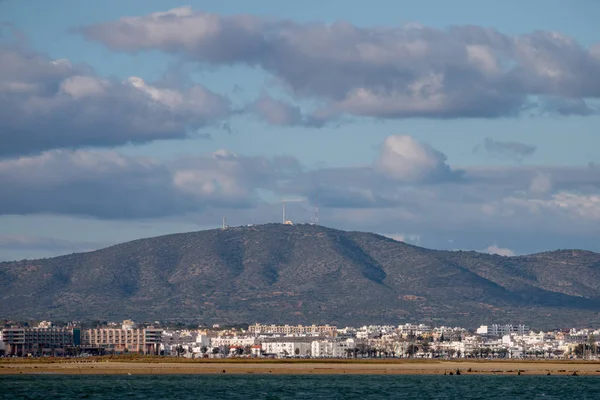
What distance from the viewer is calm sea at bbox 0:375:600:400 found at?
4998 inches

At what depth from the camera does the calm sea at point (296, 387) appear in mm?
126938

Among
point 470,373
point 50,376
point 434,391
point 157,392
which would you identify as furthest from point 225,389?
point 470,373

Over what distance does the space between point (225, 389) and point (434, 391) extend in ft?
76.4

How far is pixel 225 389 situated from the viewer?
140m

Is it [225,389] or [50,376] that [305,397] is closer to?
[225,389]

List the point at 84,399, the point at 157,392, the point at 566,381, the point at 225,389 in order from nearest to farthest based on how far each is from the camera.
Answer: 1. the point at 84,399
2. the point at 157,392
3. the point at 225,389
4. the point at 566,381

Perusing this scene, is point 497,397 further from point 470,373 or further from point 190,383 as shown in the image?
point 470,373

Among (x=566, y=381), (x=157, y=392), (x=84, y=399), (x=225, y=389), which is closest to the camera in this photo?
(x=84, y=399)

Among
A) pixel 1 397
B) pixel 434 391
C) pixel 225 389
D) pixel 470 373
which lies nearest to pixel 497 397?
pixel 434 391

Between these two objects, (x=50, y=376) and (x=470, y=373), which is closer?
(x=50, y=376)

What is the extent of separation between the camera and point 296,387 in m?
144

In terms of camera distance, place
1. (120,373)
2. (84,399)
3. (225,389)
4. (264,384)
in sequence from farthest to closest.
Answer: (120,373)
(264,384)
(225,389)
(84,399)

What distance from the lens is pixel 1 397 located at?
4811 inches

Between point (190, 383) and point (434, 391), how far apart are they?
32493 millimetres
